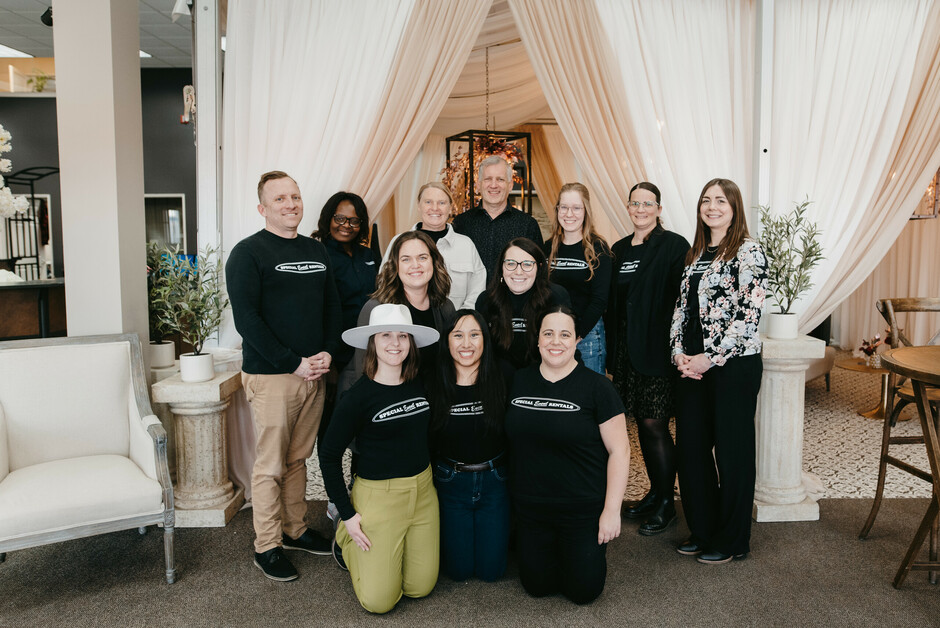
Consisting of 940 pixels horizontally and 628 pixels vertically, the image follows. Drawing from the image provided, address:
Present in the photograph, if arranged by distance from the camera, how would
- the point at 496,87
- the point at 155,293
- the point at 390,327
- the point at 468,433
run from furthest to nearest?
1. the point at 496,87
2. the point at 155,293
3. the point at 468,433
4. the point at 390,327

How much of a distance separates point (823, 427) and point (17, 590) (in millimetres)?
4941

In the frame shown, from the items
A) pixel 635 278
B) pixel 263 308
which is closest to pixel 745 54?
pixel 635 278

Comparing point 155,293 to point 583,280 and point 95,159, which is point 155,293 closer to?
point 95,159

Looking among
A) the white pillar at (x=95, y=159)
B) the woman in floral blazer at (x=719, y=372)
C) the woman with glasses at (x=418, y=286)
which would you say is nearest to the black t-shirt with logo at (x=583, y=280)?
the woman in floral blazer at (x=719, y=372)

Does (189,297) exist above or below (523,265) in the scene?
below

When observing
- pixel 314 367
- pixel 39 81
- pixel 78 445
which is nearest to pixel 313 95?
pixel 314 367

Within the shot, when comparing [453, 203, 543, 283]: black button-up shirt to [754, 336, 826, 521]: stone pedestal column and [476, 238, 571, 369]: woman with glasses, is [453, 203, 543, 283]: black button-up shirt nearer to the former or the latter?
[476, 238, 571, 369]: woman with glasses

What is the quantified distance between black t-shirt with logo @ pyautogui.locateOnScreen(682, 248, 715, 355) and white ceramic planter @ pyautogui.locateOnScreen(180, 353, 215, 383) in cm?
215

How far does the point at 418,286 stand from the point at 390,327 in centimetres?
32

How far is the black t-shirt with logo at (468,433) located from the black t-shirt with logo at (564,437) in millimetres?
113

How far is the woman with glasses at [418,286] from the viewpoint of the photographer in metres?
2.51

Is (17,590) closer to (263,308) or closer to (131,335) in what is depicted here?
(131,335)

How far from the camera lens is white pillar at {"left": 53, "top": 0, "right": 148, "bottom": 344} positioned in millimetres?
2914

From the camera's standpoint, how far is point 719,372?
2.61 meters
